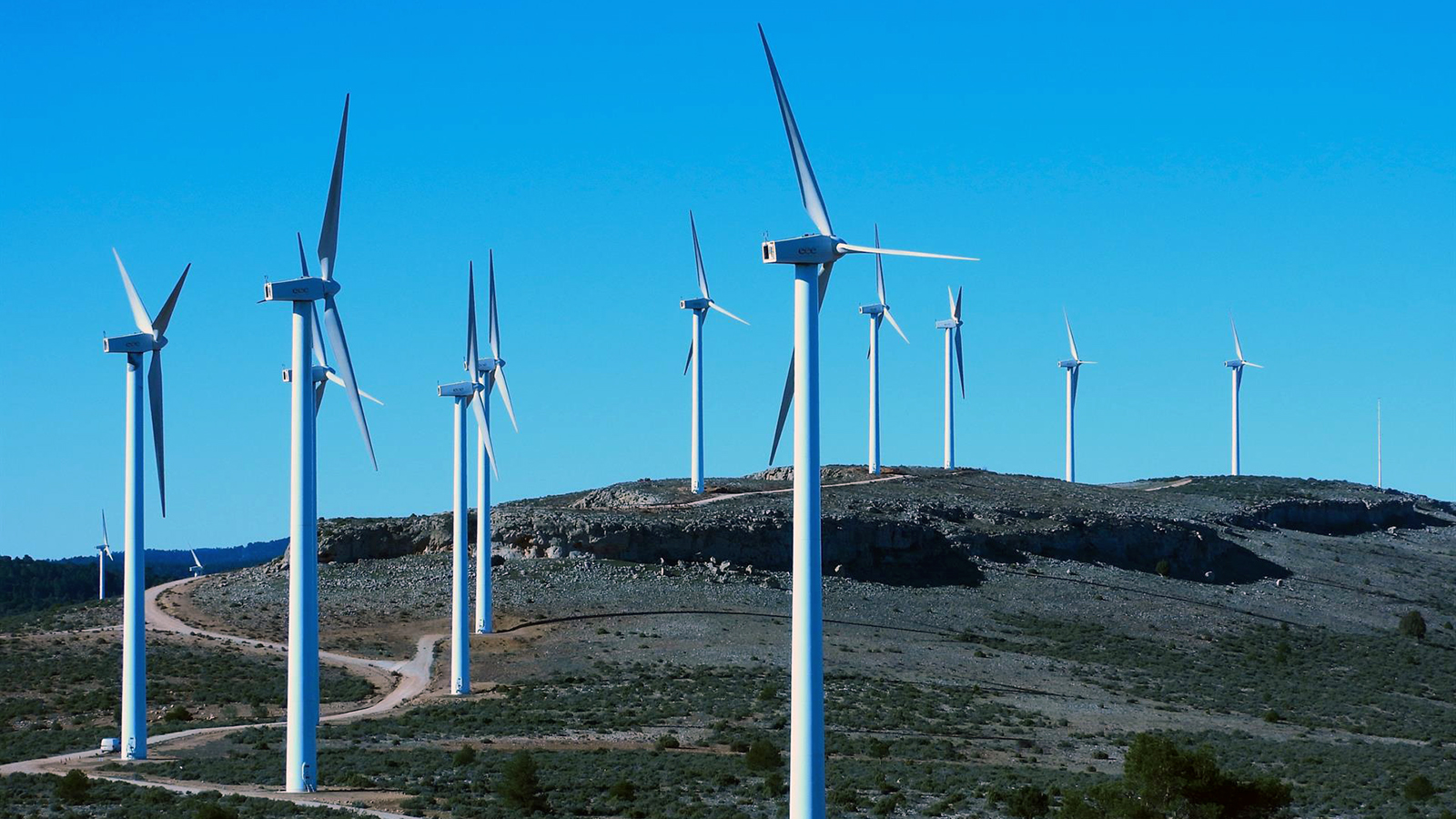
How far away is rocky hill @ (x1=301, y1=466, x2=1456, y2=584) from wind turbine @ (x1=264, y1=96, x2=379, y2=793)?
54932 millimetres

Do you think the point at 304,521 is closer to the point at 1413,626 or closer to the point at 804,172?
the point at 804,172

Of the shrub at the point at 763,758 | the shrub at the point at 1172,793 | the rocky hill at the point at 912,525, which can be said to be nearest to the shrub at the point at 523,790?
the shrub at the point at 763,758

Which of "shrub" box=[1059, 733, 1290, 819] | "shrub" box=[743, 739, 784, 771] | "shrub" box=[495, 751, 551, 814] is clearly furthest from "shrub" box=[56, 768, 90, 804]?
"shrub" box=[1059, 733, 1290, 819]

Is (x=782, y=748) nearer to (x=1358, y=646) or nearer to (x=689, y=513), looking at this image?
(x=689, y=513)

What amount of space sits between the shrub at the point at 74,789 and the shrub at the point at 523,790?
33.6 ft

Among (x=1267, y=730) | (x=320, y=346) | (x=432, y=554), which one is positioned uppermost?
(x=320, y=346)

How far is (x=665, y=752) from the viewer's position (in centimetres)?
5262

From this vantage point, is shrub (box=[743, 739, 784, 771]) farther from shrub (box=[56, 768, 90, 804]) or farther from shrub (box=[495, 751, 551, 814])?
shrub (box=[56, 768, 90, 804])

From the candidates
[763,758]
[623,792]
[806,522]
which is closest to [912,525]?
[763,758]

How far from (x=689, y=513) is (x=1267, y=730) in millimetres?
44050

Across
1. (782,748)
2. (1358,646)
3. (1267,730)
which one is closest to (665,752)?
(782,748)

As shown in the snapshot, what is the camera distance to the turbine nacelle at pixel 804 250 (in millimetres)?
31609

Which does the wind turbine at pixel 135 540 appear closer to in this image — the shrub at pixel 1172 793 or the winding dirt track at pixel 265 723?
the winding dirt track at pixel 265 723

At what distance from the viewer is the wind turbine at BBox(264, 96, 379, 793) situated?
133ft
